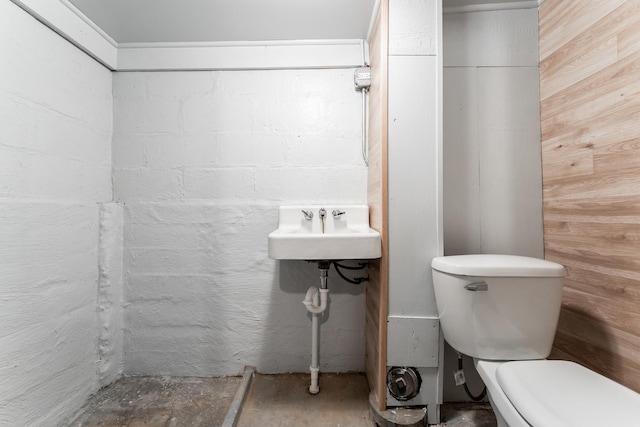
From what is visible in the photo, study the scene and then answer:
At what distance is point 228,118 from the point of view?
1.67 meters

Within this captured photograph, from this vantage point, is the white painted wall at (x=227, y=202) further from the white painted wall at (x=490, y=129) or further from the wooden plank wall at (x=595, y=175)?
the wooden plank wall at (x=595, y=175)

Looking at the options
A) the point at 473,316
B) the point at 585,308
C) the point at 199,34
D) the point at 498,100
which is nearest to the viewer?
the point at 473,316

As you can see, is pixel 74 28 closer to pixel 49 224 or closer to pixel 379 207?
pixel 49 224

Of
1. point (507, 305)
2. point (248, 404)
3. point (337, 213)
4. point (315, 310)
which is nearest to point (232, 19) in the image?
point (337, 213)

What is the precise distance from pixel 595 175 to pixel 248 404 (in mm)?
1715

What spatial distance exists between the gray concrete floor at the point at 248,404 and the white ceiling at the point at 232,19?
1825 millimetres

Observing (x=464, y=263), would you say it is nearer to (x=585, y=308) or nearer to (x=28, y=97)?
(x=585, y=308)

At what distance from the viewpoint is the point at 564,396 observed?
2.53 feet

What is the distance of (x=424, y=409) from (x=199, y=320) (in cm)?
119

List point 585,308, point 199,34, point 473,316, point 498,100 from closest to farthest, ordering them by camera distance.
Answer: point 473,316, point 585,308, point 498,100, point 199,34

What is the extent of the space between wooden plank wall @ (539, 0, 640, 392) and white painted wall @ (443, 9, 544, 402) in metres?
0.07

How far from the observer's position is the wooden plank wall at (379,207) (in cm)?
122

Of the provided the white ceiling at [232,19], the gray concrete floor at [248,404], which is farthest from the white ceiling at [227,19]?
the gray concrete floor at [248,404]

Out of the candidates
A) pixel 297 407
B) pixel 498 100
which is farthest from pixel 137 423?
pixel 498 100
